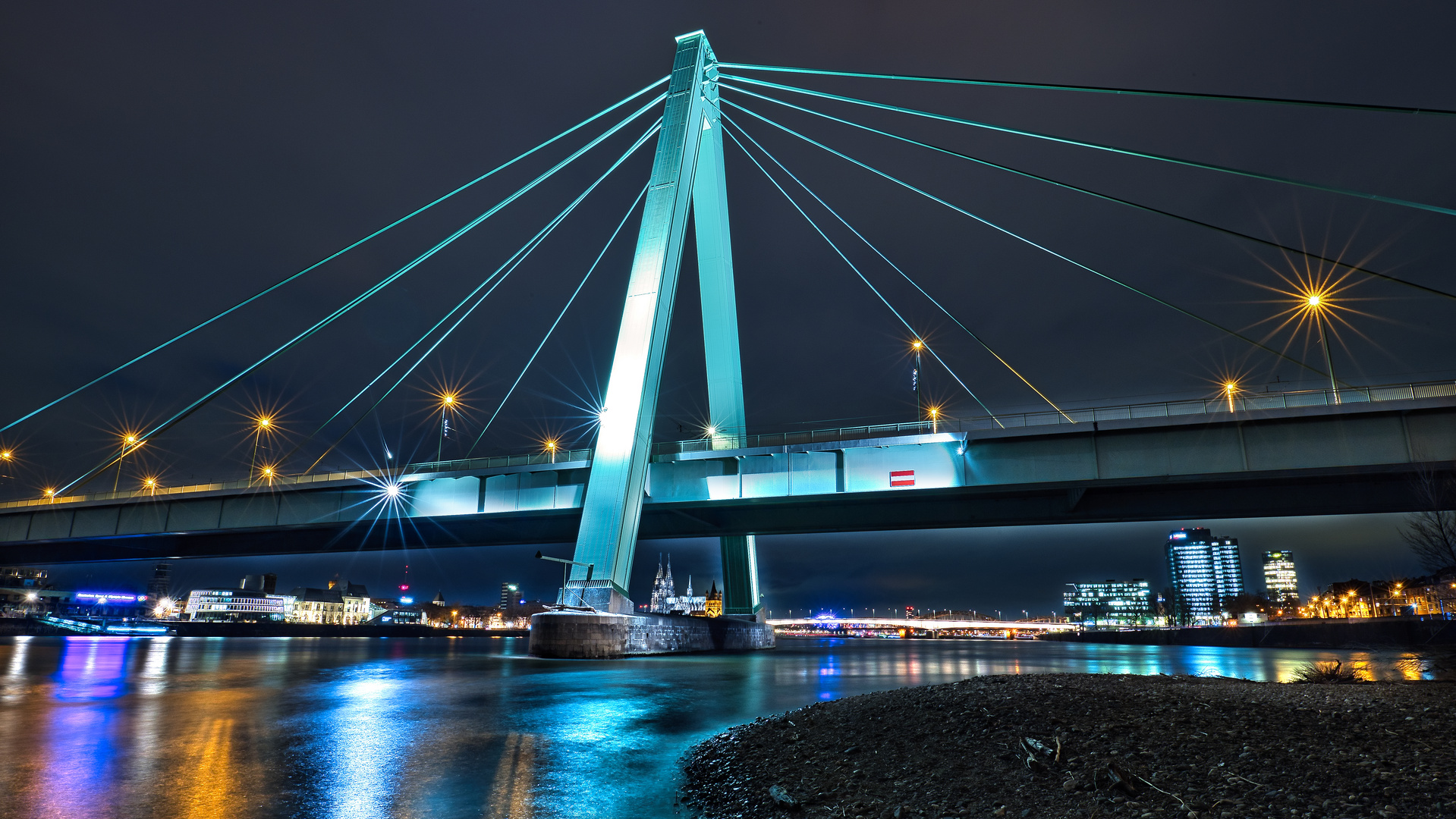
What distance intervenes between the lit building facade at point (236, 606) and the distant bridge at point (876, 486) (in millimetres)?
145307

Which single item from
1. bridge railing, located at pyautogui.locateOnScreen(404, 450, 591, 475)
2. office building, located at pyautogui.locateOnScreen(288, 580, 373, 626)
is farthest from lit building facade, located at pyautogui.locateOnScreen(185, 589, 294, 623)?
bridge railing, located at pyautogui.locateOnScreen(404, 450, 591, 475)

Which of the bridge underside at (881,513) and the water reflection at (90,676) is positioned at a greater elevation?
the bridge underside at (881,513)

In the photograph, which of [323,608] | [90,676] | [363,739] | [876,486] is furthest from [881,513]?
[323,608]

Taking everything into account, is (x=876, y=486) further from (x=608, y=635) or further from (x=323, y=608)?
(x=323, y=608)

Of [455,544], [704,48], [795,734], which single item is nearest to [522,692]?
[795,734]

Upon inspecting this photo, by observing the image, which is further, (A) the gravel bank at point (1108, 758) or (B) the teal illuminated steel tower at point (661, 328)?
(B) the teal illuminated steel tower at point (661, 328)

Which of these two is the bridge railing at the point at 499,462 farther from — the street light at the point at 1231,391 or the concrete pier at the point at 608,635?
the street light at the point at 1231,391

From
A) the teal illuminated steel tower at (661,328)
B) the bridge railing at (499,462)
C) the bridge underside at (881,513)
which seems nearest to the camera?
the teal illuminated steel tower at (661,328)

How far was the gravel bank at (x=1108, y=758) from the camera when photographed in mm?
5676

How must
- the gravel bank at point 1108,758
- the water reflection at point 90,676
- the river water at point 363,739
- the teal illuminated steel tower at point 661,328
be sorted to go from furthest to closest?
the teal illuminated steel tower at point 661,328 → the water reflection at point 90,676 → the river water at point 363,739 → the gravel bank at point 1108,758

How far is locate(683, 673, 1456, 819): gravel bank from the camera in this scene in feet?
18.6

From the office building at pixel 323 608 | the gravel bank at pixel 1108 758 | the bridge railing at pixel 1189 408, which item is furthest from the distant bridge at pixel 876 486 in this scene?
the office building at pixel 323 608

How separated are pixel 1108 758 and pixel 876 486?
3320 centimetres

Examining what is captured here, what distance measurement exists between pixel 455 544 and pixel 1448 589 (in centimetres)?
11035
